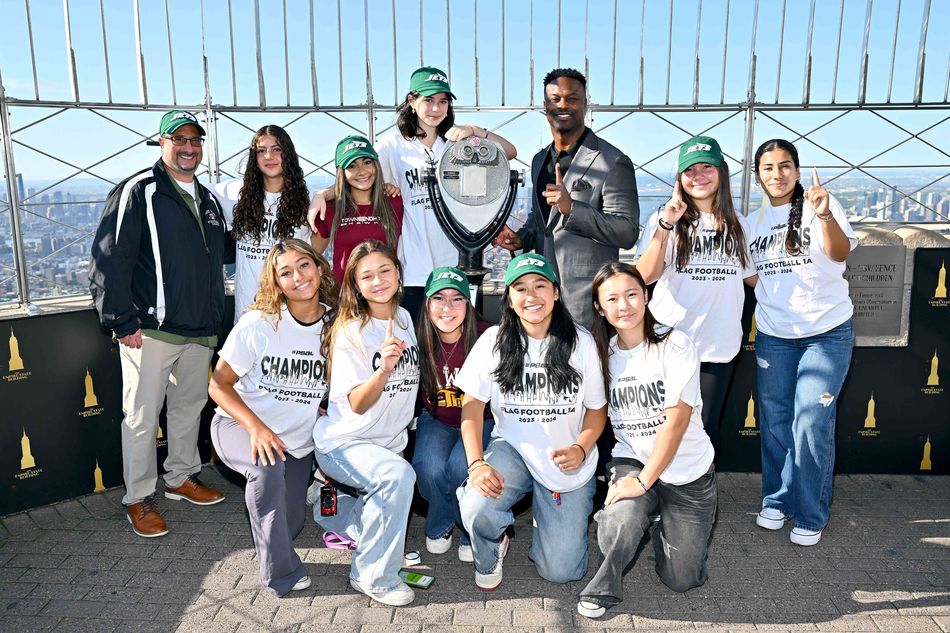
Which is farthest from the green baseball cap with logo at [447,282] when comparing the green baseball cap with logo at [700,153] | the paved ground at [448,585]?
the paved ground at [448,585]

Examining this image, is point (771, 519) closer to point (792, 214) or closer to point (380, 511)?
point (792, 214)

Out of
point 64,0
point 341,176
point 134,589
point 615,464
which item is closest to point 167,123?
point 341,176

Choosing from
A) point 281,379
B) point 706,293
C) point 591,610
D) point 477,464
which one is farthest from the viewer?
point 706,293

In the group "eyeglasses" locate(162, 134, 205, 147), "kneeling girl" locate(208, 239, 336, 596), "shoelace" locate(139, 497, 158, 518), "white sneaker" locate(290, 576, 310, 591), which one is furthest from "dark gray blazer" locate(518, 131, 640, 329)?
"shoelace" locate(139, 497, 158, 518)

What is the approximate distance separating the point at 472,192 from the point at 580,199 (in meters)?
0.51

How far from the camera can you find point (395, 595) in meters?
2.96

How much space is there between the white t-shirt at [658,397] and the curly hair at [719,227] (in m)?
0.45

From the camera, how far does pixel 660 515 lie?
3.21m

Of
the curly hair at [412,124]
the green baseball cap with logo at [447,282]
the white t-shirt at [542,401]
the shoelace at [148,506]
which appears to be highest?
the curly hair at [412,124]

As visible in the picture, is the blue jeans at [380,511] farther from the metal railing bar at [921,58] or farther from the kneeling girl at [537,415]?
the metal railing bar at [921,58]

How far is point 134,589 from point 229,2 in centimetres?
395

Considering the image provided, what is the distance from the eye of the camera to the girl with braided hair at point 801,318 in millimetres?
3326

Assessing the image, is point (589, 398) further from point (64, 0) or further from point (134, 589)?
point (64, 0)

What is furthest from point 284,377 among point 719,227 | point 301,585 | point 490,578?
point 719,227
